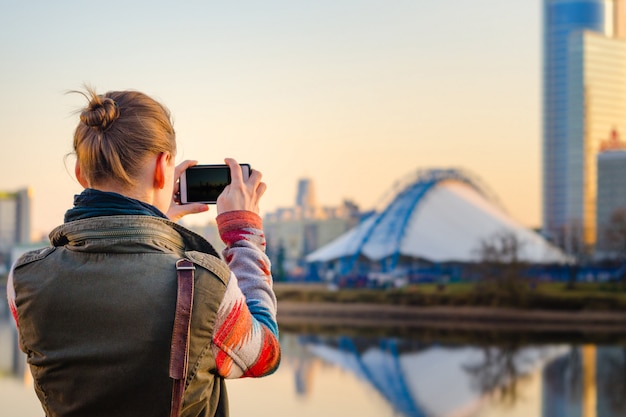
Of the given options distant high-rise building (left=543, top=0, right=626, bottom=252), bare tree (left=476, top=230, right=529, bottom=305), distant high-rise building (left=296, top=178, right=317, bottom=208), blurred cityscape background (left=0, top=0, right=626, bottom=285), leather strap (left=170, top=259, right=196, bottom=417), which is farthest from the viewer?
distant high-rise building (left=296, top=178, right=317, bottom=208)

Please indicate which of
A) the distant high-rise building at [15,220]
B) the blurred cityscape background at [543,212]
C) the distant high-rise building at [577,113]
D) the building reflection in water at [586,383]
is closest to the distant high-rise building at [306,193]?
the blurred cityscape background at [543,212]

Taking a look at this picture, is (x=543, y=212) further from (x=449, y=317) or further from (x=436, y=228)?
(x=449, y=317)

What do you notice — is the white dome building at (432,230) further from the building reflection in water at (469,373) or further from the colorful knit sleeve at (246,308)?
the colorful knit sleeve at (246,308)

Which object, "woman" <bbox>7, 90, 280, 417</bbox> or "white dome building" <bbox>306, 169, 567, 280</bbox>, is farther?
"white dome building" <bbox>306, 169, 567, 280</bbox>

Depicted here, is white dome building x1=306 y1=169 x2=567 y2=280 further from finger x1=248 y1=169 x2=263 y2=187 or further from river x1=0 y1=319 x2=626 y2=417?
finger x1=248 y1=169 x2=263 y2=187

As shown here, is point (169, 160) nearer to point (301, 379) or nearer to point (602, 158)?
point (301, 379)

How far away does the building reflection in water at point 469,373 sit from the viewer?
60.2 feet

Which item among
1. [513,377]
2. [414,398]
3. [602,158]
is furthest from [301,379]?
[602,158]

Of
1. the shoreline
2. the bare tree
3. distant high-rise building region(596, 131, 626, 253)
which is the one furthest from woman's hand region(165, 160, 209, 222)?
distant high-rise building region(596, 131, 626, 253)

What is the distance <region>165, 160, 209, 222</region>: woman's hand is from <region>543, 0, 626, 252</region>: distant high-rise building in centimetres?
11532

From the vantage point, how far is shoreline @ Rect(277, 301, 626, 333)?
31.9 metres

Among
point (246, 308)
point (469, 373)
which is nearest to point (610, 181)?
point (469, 373)

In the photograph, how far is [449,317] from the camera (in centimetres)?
3403

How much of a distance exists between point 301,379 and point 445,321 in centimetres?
1410
